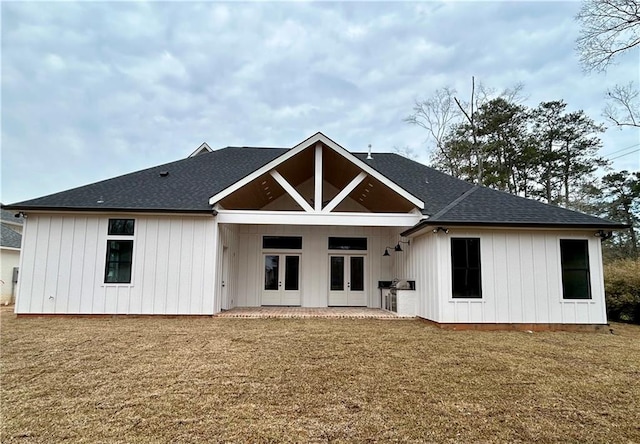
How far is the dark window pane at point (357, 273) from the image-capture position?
1315 centimetres

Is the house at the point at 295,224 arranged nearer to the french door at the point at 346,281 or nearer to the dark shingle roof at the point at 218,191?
the dark shingle roof at the point at 218,191

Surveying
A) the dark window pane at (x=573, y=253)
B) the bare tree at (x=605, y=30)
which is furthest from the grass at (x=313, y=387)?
the bare tree at (x=605, y=30)

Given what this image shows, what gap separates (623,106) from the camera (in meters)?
16.0

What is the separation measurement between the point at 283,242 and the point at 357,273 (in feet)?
9.67

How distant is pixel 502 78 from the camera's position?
70.2 feet

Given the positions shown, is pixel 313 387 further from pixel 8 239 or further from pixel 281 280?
pixel 8 239

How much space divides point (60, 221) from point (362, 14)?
10.8m

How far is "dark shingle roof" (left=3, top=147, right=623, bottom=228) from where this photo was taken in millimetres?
8836

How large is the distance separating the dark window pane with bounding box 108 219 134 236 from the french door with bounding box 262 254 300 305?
15.3 ft

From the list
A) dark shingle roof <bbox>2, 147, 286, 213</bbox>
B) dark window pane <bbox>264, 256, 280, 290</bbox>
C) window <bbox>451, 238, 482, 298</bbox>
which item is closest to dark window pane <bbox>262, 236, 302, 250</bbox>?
dark window pane <bbox>264, 256, 280, 290</bbox>

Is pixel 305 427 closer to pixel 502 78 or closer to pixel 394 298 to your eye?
pixel 394 298

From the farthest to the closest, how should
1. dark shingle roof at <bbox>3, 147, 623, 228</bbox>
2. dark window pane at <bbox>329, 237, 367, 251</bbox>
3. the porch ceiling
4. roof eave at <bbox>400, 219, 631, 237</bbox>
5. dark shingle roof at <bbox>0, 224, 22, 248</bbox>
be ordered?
dark shingle roof at <bbox>0, 224, 22, 248</bbox>, dark window pane at <bbox>329, 237, 367, 251</bbox>, the porch ceiling, dark shingle roof at <bbox>3, 147, 623, 228</bbox>, roof eave at <bbox>400, 219, 631, 237</bbox>

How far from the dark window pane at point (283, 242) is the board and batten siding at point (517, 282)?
551 centimetres

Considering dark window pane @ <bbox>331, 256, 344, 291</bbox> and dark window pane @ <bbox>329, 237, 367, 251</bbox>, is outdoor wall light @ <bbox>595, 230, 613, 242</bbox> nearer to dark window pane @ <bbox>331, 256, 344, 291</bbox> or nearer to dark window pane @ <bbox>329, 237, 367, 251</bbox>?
dark window pane @ <bbox>329, 237, 367, 251</bbox>
